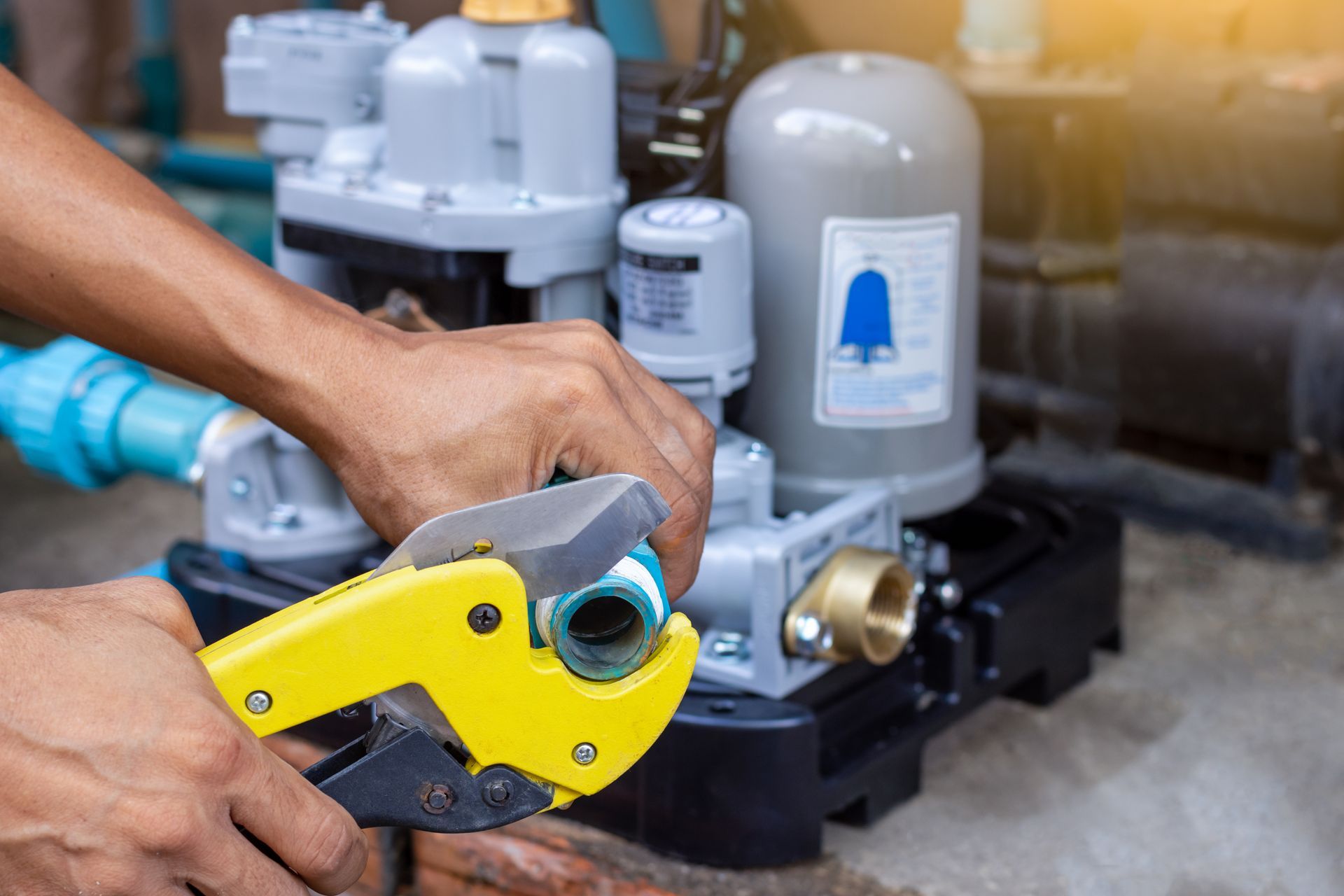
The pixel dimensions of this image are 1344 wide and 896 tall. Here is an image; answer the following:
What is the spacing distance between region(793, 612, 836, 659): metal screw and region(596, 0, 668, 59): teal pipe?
2.72ft

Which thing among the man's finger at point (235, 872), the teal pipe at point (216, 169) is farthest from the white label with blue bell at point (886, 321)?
the teal pipe at point (216, 169)

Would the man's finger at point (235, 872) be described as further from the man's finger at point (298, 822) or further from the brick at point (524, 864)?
the brick at point (524, 864)

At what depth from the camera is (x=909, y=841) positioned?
0.98 metres

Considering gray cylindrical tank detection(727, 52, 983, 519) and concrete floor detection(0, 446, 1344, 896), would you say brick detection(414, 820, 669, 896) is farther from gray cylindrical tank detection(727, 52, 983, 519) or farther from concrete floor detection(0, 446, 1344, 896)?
gray cylindrical tank detection(727, 52, 983, 519)

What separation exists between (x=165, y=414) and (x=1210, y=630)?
919 millimetres

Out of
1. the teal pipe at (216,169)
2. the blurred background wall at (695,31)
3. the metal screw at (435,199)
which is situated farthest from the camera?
the teal pipe at (216,169)

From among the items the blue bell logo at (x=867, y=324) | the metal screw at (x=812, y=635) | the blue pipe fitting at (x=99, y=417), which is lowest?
the metal screw at (x=812, y=635)

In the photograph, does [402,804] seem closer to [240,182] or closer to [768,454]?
[768,454]

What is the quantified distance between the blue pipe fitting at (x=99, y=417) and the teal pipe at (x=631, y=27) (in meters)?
0.62

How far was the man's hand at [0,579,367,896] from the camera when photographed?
57 centimetres

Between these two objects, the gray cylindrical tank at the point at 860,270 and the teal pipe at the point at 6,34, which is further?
the teal pipe at the point at 6,34

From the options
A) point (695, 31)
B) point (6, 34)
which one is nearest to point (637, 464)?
point (695, 31)

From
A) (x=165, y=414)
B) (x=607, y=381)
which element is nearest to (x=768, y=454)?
(x=607, y=381)

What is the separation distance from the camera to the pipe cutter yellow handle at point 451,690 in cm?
62
